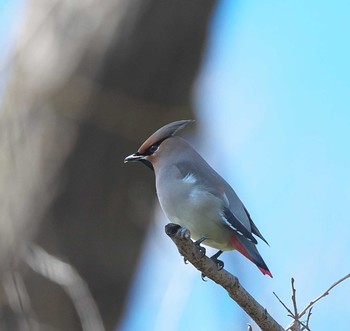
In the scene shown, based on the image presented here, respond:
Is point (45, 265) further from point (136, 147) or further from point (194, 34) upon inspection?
point (194, 34)

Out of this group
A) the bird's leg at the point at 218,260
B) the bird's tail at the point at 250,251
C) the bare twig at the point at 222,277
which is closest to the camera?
the bare twig at the point at 222,277

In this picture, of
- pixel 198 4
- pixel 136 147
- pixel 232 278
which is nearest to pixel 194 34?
pixel 198 4

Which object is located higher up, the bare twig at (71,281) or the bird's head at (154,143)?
the bird's head at (154,143)

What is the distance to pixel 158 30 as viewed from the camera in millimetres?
4172

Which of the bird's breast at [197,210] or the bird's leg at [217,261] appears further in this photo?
the bird's breast at [197,210]

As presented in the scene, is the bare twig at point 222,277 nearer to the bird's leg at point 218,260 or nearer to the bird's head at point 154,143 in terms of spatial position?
the bird's leg at point 218,260

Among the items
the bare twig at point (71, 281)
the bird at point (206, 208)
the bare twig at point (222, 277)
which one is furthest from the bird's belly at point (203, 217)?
the bare twig at point (71, 281)

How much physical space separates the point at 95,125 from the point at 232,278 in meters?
1.11

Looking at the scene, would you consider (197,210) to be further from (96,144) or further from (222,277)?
(96,144)

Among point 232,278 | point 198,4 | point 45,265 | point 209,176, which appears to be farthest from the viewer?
point 198,4

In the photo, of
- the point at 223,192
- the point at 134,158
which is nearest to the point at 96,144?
Answer: the point at 134,158

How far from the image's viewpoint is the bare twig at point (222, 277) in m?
3.11

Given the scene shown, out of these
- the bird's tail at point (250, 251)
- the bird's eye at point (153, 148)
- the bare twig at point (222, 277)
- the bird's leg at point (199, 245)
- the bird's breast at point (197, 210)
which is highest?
the bird's eye at point (153, 148)


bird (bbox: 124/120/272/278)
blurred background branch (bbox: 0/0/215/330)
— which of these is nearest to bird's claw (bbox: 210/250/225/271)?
bird (bbox: 124/120/272/278)
